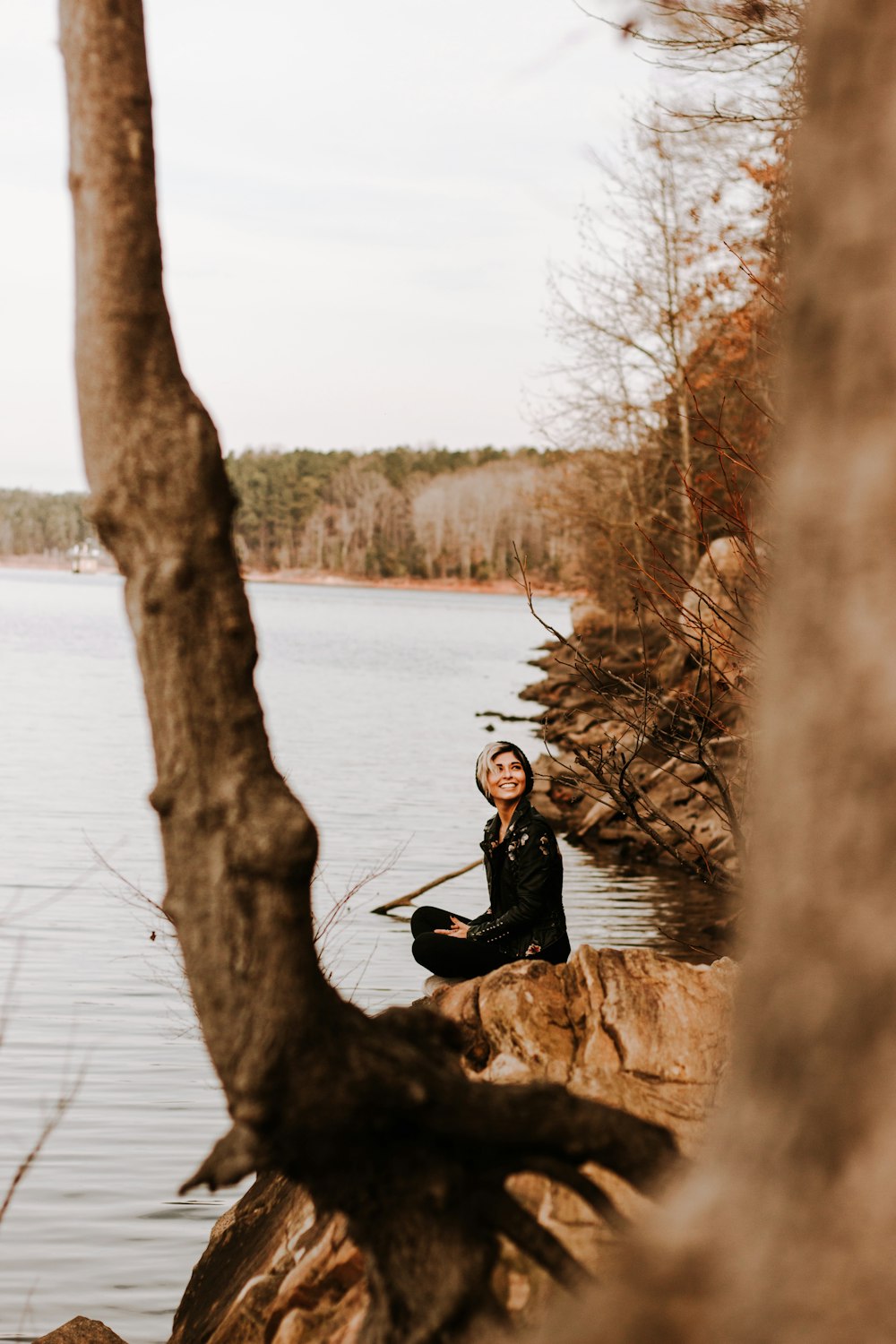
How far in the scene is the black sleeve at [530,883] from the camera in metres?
7.55

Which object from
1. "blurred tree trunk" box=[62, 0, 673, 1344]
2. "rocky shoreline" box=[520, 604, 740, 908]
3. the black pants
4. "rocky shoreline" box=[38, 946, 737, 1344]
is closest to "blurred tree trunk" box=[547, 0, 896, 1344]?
"blurred tree trunk" box=[62, 0, 673, 1344]

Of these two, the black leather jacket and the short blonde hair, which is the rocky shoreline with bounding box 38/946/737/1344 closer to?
the black leather jacket

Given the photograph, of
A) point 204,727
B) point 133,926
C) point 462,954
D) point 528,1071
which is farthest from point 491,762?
point 133,926

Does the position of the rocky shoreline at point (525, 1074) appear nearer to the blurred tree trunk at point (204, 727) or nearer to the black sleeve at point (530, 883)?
the blurred tree trunk at point (204, 727)

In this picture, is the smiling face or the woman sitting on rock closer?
the woman sitting on rock

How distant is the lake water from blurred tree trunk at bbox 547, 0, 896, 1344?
8.90ft

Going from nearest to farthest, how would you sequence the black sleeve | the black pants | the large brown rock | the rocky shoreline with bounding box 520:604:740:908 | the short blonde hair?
1. the large brown rock
2. the black sleeve
3. the black pants
4. the short blonde hair
5. the rocky shoreline with bounding box 520:604:740:908

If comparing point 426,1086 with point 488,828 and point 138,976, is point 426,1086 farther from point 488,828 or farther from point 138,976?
point 138,976

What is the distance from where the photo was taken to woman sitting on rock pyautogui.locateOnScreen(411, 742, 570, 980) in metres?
7.57

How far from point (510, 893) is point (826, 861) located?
6.02 m

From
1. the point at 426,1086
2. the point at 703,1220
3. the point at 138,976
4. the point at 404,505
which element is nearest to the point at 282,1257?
the point at 426,1086

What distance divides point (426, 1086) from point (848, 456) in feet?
5.61

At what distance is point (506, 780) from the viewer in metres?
7.77

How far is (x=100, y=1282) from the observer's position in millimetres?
7832
